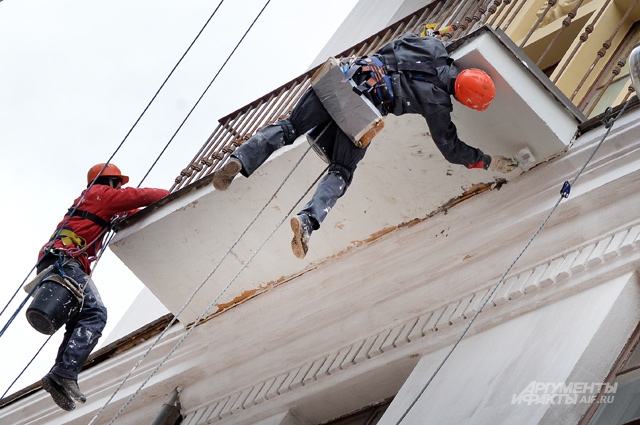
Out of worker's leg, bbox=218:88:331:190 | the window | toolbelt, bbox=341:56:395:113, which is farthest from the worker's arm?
the window

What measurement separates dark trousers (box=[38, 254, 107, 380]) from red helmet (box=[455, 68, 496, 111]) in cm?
Result: 314

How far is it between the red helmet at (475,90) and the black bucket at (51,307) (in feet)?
10.3

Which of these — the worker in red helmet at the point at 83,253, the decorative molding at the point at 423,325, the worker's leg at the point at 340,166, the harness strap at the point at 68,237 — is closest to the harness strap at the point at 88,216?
the worker in red helmet at the point at 83,253

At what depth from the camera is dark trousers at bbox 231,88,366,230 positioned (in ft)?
26.3

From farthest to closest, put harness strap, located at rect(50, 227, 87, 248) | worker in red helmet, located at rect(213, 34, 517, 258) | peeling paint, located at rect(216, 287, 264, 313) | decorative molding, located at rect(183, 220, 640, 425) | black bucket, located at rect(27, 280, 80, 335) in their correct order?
peeling paint, located at rect(216, 287, 264, 313) → harness strap, located at rect(50, 227, 87, 248) → black bucket, located at rect(27, 280, 80, 335) → worker in red helmet, located at rect(213, 34, 517, 258) → decorative molding, located at rect(183, 220, 640, 425)

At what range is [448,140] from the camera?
26.1 ft

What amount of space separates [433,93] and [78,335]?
3.11m

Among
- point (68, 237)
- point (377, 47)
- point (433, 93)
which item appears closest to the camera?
point (433, 93)

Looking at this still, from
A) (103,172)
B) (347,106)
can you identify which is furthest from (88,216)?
(347,106)

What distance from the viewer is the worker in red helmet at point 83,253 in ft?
29.2

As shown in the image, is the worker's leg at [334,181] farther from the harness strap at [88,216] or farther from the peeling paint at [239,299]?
the harness strap at [88,216]

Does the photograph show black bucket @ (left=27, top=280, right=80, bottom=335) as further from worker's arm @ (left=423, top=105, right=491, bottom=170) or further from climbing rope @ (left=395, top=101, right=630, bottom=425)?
worker's arm @ (left=423, top=105, right=491, bottom=170)

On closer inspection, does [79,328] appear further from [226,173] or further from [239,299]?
[226,173]

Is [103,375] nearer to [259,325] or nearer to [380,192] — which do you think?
[259,325]
